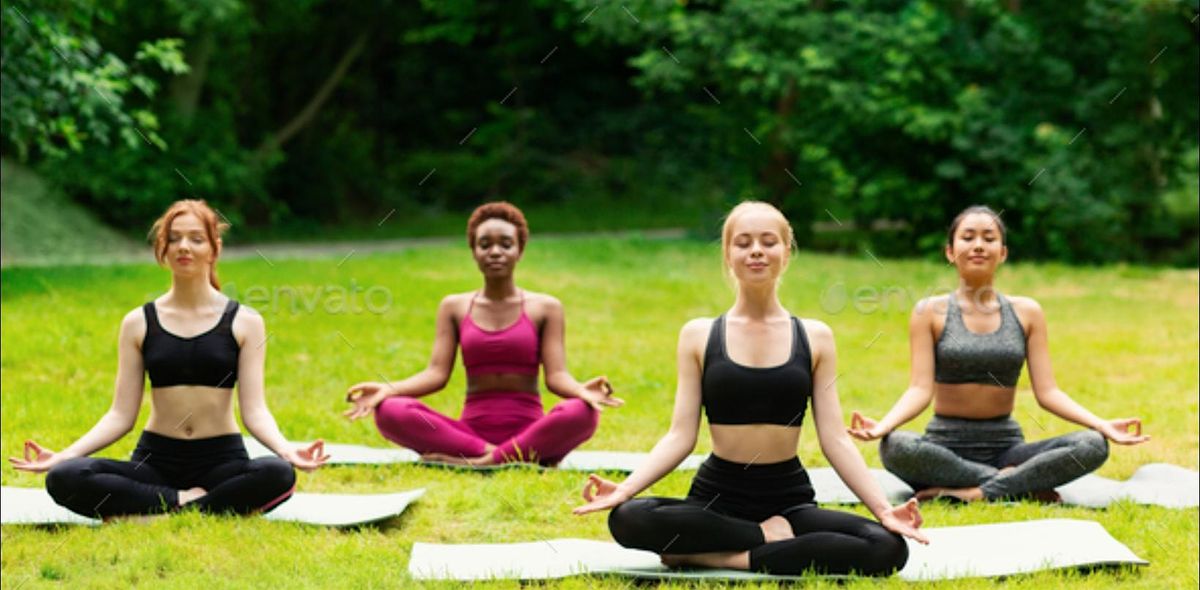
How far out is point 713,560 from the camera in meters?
5.11

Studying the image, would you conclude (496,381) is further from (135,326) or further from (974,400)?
(974,400)

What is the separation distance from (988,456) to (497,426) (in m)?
2.35

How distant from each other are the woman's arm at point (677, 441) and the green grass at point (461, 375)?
0.32 metres

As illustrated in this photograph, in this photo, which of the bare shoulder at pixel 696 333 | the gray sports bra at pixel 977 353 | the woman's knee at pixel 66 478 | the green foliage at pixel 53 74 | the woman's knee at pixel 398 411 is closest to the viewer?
the bare shoulder at pixel 696 333

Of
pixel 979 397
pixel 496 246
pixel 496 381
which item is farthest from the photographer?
pixel 496 381

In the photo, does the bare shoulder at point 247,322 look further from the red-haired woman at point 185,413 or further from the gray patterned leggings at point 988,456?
the gray patterned leggings at point 988,456

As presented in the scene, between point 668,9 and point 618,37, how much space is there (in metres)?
0.88

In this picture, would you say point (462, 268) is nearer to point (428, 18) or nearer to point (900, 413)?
point (900, 413)

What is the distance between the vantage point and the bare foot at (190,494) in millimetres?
5863

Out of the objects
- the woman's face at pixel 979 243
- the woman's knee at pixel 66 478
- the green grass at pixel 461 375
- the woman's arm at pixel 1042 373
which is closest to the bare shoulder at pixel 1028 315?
the woman's arm at pixel 1042 373

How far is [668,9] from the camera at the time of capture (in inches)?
697

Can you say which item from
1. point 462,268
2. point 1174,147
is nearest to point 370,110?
point 462,268

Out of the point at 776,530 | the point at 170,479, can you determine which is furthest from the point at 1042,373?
the point at 170,479

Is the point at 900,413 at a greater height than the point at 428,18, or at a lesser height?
lesser
